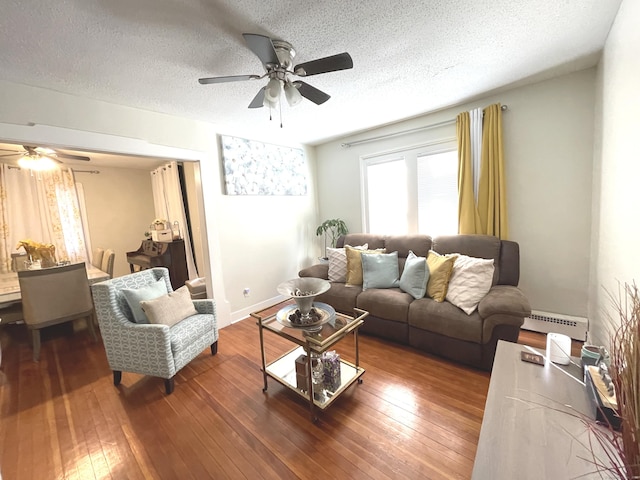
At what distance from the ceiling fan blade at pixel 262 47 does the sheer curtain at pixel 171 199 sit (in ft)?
10.6

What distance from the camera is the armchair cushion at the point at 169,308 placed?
6.51 feet

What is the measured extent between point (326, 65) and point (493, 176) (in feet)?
7.05

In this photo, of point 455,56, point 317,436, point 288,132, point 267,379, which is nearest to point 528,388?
point 317,436

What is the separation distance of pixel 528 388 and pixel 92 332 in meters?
3.97

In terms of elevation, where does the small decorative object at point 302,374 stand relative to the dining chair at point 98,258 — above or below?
below

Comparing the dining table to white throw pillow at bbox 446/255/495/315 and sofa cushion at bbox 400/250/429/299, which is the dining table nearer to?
sofa cushion at bbox 400/250/429/299

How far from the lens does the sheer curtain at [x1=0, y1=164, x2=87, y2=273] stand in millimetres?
3588

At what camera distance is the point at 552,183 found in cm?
243

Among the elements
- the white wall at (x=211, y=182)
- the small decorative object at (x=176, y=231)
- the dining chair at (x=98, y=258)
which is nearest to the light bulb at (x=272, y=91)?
the white wall at (x=211, y=182)

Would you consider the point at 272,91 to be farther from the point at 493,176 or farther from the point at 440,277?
the point at 493,176

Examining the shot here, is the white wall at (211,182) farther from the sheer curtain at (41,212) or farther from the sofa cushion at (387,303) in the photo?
the sheer curtain at (41,212)

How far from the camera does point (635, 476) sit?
574 mm

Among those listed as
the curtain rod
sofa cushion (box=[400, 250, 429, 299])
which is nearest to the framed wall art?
the curtain rod

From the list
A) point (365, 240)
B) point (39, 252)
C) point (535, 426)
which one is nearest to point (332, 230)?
point (365, 240)
